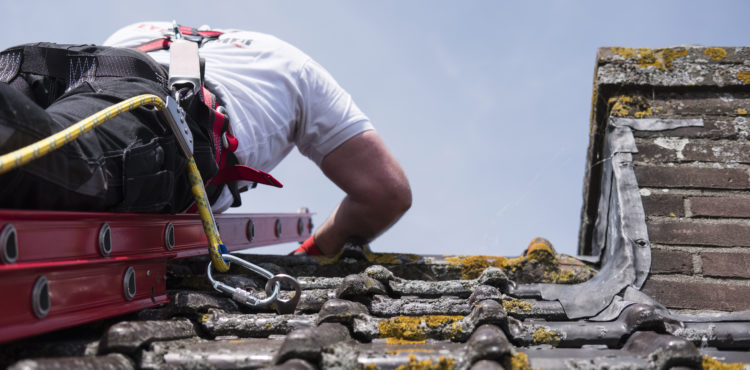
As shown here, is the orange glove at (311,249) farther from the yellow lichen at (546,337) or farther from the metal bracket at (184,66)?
the yellow lichen at (546,337)

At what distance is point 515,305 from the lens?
74.5 inches

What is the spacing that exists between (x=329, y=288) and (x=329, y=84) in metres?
1.23

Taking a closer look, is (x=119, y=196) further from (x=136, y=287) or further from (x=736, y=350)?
(x=736, y=350)

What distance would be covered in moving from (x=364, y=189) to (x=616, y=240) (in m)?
1.32

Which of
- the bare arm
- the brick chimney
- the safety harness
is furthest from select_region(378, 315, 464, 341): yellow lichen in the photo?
the bare arm

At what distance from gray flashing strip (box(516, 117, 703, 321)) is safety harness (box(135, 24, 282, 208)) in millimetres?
1166

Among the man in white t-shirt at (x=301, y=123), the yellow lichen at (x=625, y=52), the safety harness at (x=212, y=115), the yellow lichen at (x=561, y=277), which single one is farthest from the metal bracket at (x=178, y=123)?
the yellow lichen at (x=625, y=52)

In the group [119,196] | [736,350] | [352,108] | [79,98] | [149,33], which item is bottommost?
[736,350]

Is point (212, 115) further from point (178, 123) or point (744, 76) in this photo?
point (744, 76)

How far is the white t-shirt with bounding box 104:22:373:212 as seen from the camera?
2.50 metres

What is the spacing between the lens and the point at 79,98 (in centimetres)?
166

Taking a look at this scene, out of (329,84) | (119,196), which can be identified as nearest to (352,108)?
(329,84)

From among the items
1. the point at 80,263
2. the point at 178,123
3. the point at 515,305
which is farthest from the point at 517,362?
the point at 178,123

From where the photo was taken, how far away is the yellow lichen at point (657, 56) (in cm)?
306
